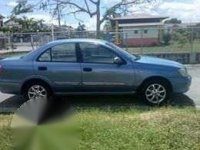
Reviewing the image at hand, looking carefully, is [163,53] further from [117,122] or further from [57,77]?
[117,122]

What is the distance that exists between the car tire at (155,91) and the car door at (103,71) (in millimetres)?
324

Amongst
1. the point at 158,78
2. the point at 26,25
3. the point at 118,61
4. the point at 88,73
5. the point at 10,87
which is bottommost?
the point at 26,25

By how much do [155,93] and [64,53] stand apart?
213cm

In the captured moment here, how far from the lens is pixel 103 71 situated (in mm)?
8953

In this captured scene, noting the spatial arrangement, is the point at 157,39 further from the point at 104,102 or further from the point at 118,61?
the point at 118,61

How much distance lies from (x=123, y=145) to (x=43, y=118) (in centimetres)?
347

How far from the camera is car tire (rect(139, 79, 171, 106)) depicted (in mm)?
8945

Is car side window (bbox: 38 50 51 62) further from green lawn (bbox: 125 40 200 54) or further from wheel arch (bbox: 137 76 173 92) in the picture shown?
green lawn (bbox: 125 40 200 54)

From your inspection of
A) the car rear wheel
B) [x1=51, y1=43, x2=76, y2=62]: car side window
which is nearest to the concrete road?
the car rear wheel

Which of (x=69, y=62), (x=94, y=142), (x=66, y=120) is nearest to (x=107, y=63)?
(x=69, y=62)

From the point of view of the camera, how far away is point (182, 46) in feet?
65.7

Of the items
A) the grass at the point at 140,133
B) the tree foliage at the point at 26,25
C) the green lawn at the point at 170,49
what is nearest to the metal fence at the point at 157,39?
the green lawn at the point at 170,49

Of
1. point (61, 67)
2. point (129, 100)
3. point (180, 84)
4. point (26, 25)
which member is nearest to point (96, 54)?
point (61, 67)

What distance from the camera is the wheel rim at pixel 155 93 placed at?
8.95 metres
